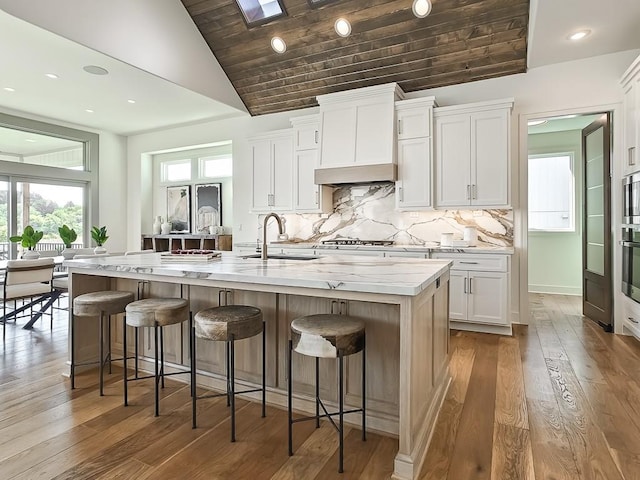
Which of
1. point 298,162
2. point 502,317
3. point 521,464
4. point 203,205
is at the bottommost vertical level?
point 521,464

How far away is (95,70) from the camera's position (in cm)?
443

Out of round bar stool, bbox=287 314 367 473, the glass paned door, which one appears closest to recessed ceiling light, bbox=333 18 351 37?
round bar stool, bbox=287 314 367 473

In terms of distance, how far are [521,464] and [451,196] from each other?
10.1 ft

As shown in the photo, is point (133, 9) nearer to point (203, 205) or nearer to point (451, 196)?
point (203, 205)

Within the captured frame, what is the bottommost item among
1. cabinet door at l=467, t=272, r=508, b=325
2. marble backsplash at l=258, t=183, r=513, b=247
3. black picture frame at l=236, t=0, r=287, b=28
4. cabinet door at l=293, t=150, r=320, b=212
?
cabinet door at l=467, t=272, r=508, b=325

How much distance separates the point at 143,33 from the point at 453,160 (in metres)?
3.91

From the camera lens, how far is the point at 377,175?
454 centimetres

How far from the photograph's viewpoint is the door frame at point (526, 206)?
3.95 metres

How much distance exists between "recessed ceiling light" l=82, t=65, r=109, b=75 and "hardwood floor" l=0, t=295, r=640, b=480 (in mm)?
3286

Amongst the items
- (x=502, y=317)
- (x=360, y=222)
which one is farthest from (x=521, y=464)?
(x=360, y=222)

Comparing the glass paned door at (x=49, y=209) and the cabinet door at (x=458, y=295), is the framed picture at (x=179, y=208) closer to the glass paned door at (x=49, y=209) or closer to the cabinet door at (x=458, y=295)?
the glass paned door at (x=49, y=209)

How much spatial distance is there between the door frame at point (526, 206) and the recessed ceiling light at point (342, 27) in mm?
2231

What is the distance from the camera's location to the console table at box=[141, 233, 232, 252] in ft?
21.4

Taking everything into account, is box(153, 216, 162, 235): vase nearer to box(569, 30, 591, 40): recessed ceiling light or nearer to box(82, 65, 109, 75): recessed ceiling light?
box(82, 65, 109, 75): recessed ceiling light
